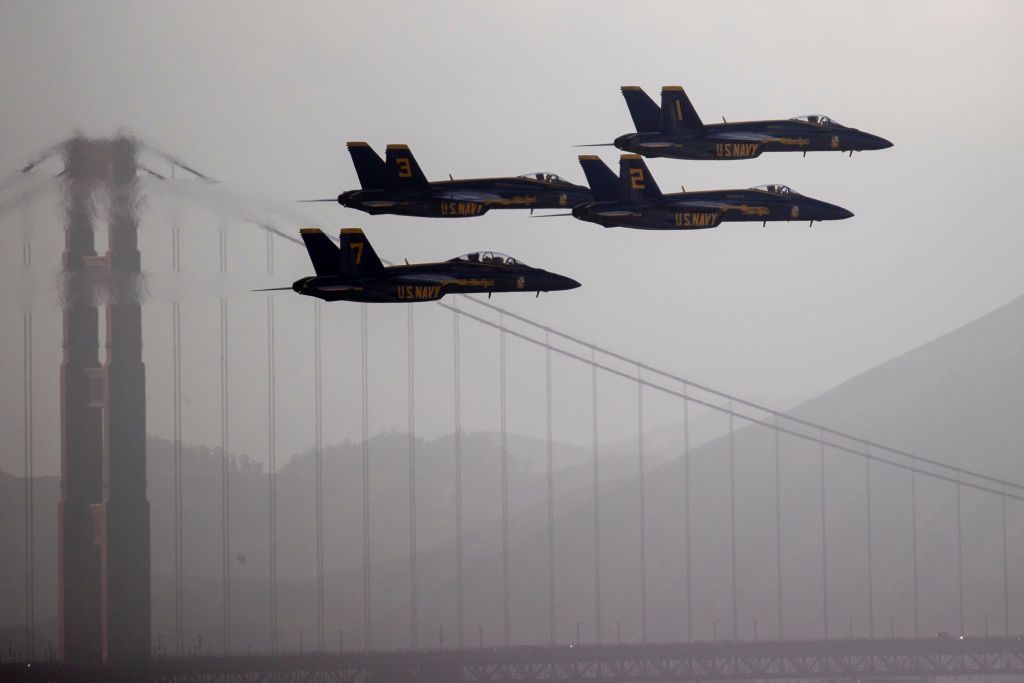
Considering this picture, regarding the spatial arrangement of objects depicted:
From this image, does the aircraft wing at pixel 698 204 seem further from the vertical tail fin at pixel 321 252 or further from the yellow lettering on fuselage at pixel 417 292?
the vertical tail fin at pixel 321 252

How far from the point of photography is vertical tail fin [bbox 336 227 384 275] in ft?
310

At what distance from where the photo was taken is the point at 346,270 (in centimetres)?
9438

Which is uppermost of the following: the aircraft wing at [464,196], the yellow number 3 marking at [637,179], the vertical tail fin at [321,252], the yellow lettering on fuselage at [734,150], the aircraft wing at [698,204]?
the yellow lettering on fuselage at [734,150]

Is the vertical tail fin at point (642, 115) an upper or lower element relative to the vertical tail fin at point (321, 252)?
upper

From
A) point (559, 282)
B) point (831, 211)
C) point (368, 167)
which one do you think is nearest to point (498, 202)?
point (559, 282)

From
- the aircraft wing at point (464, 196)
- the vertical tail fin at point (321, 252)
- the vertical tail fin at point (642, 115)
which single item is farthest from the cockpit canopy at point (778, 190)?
the vertical tail fin at point (321, 252)

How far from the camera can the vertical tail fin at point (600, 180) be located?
9506 centimetres

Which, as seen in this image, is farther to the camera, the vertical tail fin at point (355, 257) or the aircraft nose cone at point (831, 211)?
the aircraft nose cone at point (831, 211)

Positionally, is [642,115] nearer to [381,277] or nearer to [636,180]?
[636,180]

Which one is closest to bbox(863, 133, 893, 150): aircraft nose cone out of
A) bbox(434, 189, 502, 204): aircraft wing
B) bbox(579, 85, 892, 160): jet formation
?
bbox(579, 85, 892, 160): jet formation

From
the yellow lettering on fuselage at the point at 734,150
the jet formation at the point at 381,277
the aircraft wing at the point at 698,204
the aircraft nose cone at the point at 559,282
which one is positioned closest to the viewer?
the jet formation at the point at 381,277

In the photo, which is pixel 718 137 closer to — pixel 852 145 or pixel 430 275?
pixel 852 145

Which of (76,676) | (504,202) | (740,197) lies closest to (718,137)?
(740,197)

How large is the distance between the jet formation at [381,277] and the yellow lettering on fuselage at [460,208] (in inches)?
111
